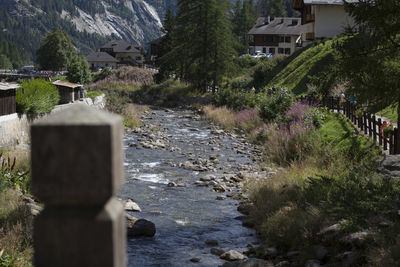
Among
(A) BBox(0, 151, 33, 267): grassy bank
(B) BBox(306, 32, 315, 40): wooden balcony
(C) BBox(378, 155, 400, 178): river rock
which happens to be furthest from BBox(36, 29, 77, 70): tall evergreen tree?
(C) BBox(378, 155, 400, 178): river rock

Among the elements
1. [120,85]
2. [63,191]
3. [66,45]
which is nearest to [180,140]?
[63,191]

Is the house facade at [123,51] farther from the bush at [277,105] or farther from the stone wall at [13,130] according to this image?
the stone wall at [13,130]

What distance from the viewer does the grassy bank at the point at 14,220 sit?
7.46 metres

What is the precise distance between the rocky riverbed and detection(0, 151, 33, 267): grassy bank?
7.18 feet

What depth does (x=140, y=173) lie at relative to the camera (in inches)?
677

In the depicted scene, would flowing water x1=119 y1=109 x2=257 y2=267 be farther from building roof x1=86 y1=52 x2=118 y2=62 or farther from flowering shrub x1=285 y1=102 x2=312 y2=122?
building roof x1=86 y1=52 x2=118 y2=62

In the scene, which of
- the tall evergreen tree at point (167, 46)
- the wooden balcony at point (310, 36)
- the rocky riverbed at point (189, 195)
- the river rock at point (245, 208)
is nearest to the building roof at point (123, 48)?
the tall evergreen tree at point (167, 46)

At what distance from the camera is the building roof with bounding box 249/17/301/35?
82.6m

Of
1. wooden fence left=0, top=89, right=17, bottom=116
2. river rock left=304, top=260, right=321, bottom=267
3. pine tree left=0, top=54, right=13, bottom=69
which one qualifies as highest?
pine tree left=0, top=54, right=13, bottom=69

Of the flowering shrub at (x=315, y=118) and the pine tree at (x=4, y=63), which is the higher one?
the pine tree at (x=4, y=63)

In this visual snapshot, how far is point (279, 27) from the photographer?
276 ft

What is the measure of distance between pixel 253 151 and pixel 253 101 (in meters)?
11.9

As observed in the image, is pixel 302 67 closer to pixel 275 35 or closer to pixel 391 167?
pixel 391 167

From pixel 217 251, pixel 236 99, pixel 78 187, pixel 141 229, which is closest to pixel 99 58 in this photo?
pixel 236 99
